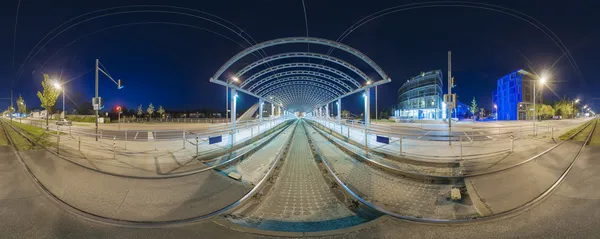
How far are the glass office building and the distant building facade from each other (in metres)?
23.6

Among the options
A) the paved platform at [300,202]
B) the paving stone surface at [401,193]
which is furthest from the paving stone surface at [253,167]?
the paving stone surface at [401,193]

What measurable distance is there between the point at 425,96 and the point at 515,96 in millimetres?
31737

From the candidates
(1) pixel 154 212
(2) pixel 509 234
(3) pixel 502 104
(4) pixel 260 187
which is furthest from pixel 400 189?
(3) pixel 502 104

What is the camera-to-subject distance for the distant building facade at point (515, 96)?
68562mm

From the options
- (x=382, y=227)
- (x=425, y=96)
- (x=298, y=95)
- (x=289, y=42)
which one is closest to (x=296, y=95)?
(x=298, y=95)

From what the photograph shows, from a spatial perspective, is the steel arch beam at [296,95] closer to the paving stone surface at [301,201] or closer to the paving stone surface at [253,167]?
the paving stone surface at [253,167]

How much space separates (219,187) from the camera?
5.45m

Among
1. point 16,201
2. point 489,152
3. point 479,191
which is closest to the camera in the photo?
point 16,201

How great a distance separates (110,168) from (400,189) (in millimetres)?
8673

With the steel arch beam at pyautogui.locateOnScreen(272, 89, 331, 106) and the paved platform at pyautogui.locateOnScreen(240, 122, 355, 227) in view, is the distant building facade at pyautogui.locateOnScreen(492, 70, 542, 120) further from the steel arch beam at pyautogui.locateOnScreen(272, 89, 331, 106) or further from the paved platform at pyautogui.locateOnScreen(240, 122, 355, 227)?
the paved platform at pyautogui.locateOnScreen(240, 122, 355, 227)

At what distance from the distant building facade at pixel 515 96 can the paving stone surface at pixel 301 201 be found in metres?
87.4

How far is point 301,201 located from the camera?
5156mm

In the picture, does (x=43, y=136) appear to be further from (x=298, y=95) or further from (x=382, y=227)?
(x=298, y=95)

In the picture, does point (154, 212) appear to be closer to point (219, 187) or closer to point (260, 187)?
point (219, 187)
